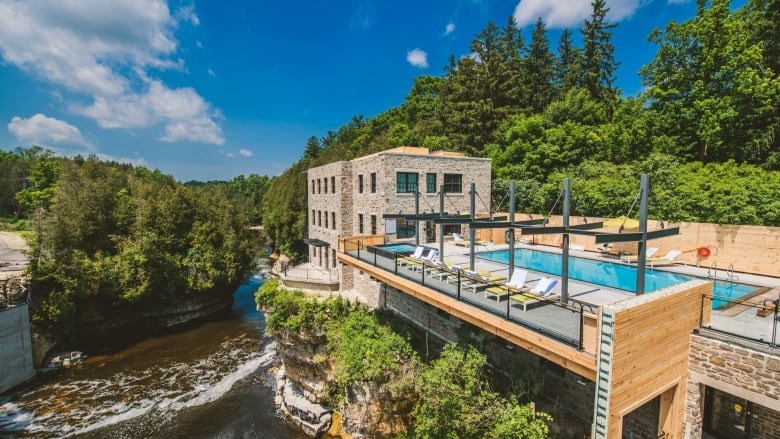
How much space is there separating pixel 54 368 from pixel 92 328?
3354 millimetres

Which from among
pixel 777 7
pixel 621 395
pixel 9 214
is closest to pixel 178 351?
pixel 621 395

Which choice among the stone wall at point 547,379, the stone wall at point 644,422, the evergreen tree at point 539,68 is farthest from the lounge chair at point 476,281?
the evergreen tree at point 539,68

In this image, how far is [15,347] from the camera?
17984mm

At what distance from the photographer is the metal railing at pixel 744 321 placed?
20.5ft

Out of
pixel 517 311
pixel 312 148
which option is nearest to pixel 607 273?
pixel 517 311

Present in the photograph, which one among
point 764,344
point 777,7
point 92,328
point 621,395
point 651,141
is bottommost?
point 92,328

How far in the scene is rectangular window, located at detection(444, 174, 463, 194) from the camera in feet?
73.0

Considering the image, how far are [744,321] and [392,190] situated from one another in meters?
15.4

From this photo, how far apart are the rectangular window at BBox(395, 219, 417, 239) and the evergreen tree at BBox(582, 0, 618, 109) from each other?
26.6m

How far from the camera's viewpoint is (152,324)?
24922 millimetres

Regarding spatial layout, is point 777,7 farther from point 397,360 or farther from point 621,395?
point 397,360

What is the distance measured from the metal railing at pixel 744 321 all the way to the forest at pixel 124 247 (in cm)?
2866

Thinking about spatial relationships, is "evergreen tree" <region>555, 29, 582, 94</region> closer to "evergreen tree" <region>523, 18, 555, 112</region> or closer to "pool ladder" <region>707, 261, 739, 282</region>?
"evergreen tree" <region>523, 18, 555, 112</region>

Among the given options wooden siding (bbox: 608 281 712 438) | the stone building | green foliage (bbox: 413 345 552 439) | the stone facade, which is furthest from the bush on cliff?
the stone building
